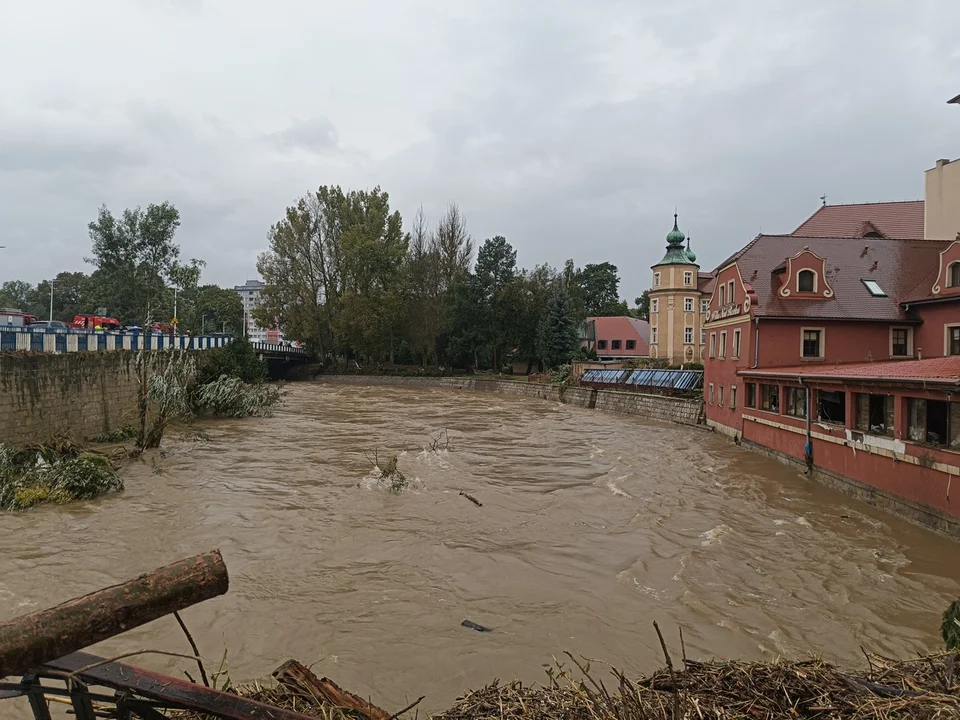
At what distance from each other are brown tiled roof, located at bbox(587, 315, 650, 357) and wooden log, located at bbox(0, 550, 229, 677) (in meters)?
71.8

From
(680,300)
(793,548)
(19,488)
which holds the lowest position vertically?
(793,548)

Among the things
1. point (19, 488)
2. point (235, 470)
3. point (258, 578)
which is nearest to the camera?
point (258, 578)

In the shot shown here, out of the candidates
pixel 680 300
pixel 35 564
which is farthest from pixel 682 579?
A: pixel 680 300

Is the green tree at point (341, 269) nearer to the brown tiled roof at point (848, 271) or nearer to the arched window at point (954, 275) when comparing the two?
the brown tiled roof at point (848, 271)

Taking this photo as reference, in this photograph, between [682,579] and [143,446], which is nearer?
[682,579]

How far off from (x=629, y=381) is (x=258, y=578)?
34.4 metres

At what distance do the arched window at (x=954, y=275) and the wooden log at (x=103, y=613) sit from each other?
27209mm

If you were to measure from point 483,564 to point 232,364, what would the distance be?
93.1 feet

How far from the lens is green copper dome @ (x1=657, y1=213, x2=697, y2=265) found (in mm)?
62781

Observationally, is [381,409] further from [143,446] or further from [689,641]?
[689,641]

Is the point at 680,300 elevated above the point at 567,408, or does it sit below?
above

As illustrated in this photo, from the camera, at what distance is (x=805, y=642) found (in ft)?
27.8

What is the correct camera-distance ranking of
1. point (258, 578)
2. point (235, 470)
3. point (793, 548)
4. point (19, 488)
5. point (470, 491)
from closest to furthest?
point (258, 578)
point (793, 548)
point (19, 488)
point (470, 491)
point (235, 470)

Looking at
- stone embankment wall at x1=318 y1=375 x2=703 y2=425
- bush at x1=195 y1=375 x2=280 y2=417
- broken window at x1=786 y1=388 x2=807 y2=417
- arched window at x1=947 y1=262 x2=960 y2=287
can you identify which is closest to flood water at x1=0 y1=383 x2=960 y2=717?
broken window at x1=786 y1=388 x2=807 y2=417
